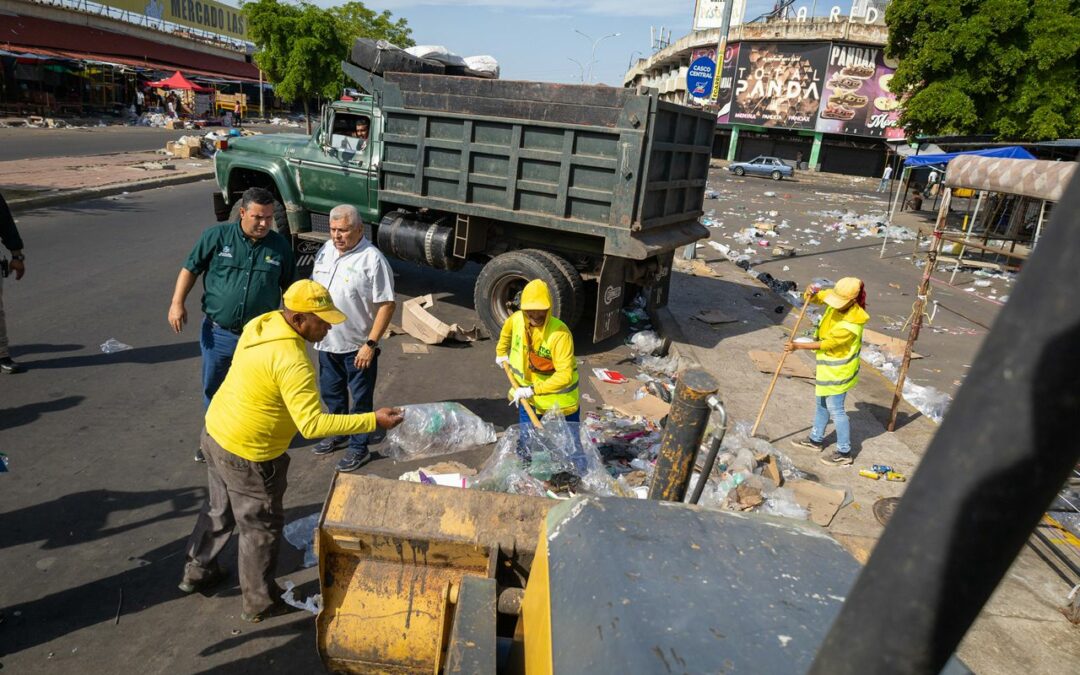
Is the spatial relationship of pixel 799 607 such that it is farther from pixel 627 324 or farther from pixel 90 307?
pixel 90 307

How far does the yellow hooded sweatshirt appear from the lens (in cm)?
267

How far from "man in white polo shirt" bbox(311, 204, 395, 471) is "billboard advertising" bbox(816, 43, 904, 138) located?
3732cm

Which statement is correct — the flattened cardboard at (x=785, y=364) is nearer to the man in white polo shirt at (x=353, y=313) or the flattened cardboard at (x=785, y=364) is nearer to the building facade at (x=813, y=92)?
the man in white polo shirt at (x=353, y=313)

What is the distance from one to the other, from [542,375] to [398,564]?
1.69m

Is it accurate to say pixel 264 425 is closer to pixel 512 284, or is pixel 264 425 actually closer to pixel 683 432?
Answer: pixel 683 432

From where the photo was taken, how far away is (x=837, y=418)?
4918mm

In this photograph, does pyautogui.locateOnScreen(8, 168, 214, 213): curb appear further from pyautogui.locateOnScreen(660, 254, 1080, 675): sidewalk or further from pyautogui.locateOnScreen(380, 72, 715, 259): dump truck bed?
pyautogui.locateOnScreen(660, 254, 1080, 675): sidewalk

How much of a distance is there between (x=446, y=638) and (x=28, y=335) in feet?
18.2

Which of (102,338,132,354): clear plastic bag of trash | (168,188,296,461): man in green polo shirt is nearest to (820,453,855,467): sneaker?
(168,188,296,461): man in green polo shirt

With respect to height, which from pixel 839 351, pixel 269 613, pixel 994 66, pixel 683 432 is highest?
pixel 994 66

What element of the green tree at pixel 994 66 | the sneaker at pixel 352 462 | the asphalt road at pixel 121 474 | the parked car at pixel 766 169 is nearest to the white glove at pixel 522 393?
the asphalt road at pixel 121 474

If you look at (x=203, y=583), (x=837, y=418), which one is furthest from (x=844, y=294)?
(x=203, y=583)

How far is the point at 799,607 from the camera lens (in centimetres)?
145

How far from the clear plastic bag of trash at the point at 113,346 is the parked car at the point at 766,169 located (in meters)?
30.6
